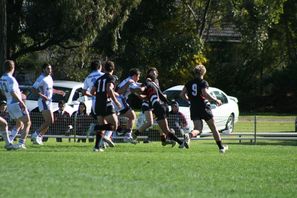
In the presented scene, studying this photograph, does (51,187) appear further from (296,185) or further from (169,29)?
(169,29)

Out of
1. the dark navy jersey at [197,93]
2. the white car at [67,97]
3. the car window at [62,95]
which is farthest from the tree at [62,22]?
the dark navy jersey at [197,93]

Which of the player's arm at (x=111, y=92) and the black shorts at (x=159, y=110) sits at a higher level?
the player's arm at (x=111, y=92)

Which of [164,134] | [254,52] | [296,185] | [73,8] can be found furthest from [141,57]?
[296,185]

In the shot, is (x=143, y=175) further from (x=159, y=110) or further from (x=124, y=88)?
(x=124, y=88)

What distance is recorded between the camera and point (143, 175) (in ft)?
41.2

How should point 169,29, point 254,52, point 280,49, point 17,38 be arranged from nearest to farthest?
point 17,38, point 169,29, point 254,52, point 280,49

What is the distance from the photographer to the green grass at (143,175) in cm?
1096

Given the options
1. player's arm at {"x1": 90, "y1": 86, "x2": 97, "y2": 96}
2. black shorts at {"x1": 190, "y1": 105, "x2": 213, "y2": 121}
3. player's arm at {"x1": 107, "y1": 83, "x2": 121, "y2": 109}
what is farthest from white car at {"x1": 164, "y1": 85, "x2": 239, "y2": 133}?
player's arm at {"x1": 107, "y1": 83, "x2": 121, "y2": 109}

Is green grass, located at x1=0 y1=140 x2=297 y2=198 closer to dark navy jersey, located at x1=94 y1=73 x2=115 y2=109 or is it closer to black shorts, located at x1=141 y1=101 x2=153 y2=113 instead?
dark navy jersey, located at x1=94 y1=73 x2=115 y2=109

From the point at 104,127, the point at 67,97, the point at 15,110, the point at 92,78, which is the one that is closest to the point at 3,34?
the point at 67,97

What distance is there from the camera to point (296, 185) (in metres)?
12.2

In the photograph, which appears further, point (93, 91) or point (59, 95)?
point (59, 95)

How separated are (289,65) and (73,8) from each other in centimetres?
2999

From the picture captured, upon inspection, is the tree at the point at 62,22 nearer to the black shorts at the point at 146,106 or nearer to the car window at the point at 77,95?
the car window at the point at 77,95
